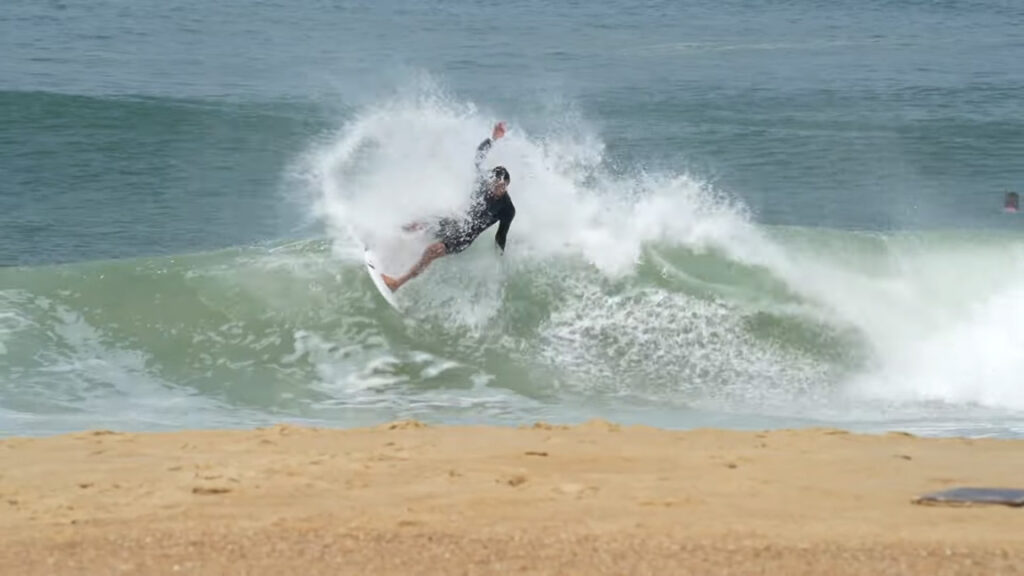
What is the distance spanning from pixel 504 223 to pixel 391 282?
1.08m

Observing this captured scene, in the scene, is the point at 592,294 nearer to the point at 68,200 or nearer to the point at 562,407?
the point at 562,407

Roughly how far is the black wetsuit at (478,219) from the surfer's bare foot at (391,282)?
0.50 meters

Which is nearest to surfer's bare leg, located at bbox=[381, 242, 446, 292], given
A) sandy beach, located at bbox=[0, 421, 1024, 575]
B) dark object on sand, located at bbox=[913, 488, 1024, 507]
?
sandy beach, located at bbox=[0, 421, 1024, 575]

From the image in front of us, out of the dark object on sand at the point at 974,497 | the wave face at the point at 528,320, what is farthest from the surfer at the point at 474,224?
the dark object on sand at the point at 974,497

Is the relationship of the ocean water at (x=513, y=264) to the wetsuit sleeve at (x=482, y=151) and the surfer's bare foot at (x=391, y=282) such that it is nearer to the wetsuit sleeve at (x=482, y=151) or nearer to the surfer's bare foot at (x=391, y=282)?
the surfer's bare foot at (x=391, y=282)

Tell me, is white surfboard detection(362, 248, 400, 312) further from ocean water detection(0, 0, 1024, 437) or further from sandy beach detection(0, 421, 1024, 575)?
sandy beach detection(0, 421, 1024, 575)

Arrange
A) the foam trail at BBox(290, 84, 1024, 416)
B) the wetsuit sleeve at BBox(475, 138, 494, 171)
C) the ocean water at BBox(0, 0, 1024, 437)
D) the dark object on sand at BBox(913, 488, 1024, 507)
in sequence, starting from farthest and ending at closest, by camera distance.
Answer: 1. the wetsuit sleeve at BBox(475, 138, 494, 171)
2. the foam trail at BBox(290, 84, 1024, 416)
3. the ocean water at BBox(0, 0, 1024, 437)
4. the dark object on sand at BBox(913, 488, 1024, 507)

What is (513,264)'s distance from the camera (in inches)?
517

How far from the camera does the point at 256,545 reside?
20.1 feet

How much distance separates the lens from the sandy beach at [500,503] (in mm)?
5945

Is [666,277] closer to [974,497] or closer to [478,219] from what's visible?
[478,219]

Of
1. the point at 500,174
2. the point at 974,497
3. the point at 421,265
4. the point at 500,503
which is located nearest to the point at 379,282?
the point at 421,265

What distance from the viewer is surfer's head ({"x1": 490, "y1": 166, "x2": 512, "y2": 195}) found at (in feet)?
40.2

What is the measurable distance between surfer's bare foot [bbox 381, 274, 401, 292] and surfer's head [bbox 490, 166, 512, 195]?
1.14 meters
